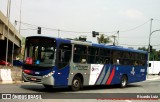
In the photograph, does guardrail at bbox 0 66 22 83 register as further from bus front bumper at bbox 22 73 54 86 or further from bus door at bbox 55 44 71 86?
bus door at bbox 55 44 71 86

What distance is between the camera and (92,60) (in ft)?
69.0

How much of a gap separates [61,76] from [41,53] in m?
1.53

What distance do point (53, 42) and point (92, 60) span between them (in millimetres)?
3841

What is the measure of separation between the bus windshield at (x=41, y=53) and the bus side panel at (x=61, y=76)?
594mm

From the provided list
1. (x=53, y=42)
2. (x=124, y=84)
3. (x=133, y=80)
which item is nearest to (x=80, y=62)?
(x=53, y=42)

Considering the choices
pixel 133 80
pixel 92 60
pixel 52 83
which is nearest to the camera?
pixel 52 83

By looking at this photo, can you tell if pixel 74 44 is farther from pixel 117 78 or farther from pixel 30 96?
pixel 117 78

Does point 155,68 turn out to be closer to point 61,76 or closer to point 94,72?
point 94,72

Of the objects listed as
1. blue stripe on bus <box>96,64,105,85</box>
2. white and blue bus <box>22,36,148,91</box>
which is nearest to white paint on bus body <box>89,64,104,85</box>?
white and blue bus <box>22,36,148,91</box>

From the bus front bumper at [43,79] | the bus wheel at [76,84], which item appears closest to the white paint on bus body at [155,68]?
the bus wheel at [76,84]

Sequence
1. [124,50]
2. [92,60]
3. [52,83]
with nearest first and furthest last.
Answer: [52,83] < [92,60] < [124,50]

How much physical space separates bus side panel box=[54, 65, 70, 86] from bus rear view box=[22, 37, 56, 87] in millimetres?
316

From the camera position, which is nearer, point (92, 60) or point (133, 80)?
point (92, 60)

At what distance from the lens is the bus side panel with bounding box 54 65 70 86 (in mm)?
17922
